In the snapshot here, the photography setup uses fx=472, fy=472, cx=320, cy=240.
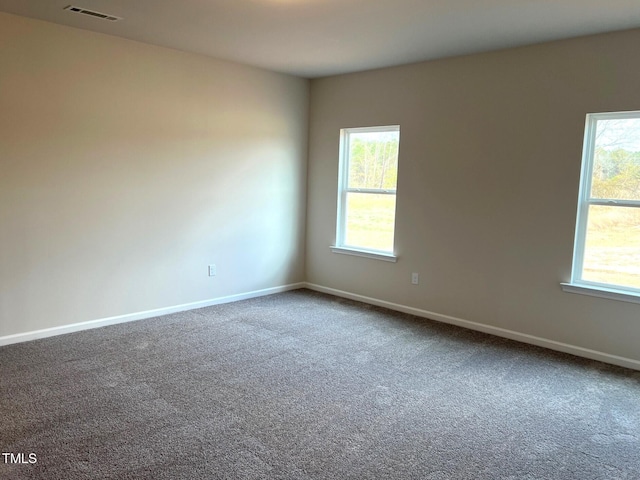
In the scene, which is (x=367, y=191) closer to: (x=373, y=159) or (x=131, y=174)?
A: (x=373, y=159)

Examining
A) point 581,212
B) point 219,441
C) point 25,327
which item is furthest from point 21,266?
point 581,212

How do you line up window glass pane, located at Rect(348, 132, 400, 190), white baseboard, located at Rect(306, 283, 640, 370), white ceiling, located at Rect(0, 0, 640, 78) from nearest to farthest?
white ceiling, located at Rect(0, 0, 640, 78), white baseboard, located at Rect(306, 283, 640, 370), window glass pane, located at Rect(348, 132, 400, 190)

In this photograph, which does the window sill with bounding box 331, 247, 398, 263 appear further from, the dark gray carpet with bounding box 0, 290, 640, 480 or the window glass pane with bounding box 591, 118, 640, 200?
the window glass pane with bounding box 591, 118, 640, 200

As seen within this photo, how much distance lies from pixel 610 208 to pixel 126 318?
14.3ft

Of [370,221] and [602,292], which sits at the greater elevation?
[370,221]

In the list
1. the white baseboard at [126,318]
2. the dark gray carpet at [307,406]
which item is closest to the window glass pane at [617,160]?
the dark gray carpet at [307,406]

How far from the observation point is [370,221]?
18.0 ft

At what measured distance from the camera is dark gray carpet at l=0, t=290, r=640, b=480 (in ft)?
7.73

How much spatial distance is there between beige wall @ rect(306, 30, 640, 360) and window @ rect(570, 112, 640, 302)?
97 millimetres

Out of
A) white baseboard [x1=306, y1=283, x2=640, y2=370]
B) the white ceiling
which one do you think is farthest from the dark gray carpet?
the white ceiling

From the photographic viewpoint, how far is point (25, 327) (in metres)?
3.90

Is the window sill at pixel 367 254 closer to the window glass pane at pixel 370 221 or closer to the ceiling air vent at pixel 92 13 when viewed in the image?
the window glass pane at pixel 370 221

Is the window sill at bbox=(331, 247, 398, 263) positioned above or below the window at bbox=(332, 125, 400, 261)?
below

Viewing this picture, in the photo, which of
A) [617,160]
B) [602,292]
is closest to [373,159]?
[617,160]
